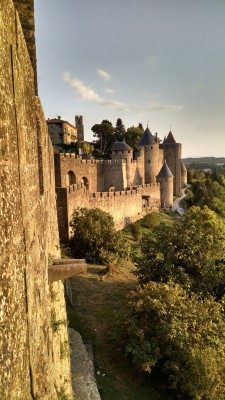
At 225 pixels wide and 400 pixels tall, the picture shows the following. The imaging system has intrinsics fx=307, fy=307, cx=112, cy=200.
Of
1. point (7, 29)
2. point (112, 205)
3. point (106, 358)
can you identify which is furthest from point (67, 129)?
point (7, 29)

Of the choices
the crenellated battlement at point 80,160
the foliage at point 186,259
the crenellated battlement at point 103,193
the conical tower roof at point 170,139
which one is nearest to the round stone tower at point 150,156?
the crenellated battlement at point 103,193

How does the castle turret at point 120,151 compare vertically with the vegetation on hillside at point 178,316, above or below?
above

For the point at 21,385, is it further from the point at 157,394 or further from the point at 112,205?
the point at 112,205

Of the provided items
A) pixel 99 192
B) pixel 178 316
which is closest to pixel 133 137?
pixel 99 192

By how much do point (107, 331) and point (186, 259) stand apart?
4.89 m

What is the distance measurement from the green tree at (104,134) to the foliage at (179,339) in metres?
47.0

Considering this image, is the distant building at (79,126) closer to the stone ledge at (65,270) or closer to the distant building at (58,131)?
the distant building at (58,131)

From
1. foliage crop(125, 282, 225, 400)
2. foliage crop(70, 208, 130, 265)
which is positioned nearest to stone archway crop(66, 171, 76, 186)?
foliage crop(70, 208, 130, 265)

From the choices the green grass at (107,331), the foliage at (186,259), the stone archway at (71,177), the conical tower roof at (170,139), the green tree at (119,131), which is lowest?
the green grass at (107,331)

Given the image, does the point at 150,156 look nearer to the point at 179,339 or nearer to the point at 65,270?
the point at 179,339

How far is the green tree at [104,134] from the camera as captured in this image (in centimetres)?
5670

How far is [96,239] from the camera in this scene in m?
19.0

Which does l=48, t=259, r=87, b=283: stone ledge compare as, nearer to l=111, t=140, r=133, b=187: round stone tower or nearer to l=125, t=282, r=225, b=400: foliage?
l=125, t=282, r=225, b=400: foliage

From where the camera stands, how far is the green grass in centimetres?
912
